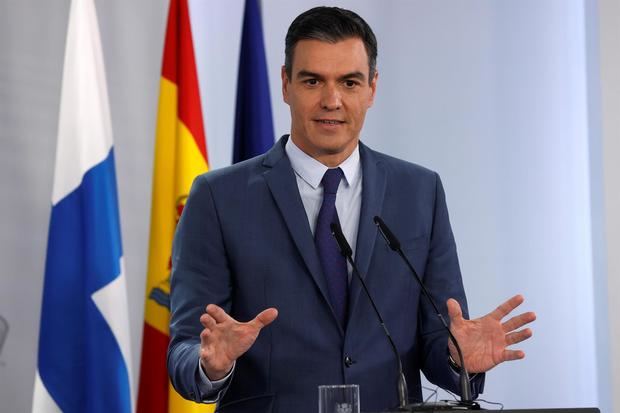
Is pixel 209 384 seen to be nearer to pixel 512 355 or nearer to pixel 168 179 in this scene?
pixel 512 355

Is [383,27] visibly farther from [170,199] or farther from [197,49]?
[170,199]

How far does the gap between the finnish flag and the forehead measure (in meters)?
1.56

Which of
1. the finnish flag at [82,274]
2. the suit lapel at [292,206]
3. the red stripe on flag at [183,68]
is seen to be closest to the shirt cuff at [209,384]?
the suit lapel at [292,206]

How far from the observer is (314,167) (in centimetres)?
262

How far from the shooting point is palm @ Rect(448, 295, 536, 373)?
7.16 feet

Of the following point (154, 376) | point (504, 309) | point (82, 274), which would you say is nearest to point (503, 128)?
point (154, 376)

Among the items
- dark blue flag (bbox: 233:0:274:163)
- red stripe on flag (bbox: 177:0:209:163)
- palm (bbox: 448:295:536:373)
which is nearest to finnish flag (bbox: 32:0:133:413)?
red stripe on flag (bbox: 177:0:209:163)

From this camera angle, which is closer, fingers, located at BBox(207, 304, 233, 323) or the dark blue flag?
fingers, located at BBox(207, 304, 233, 323)

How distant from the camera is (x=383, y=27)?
204 inches

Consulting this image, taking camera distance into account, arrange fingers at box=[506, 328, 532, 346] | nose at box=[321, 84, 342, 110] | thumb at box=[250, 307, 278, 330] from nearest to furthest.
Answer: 1. thumb at box=[250, 307, 278, 330]
2. fingers at box=[506, 328, 532, 346]
3. nose at box=[321, 84, 342, 110]

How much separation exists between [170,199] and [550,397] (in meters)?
2.45

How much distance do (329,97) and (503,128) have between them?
2.79m

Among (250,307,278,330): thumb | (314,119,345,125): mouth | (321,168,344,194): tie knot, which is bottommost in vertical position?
(250,307,278,330): thumb

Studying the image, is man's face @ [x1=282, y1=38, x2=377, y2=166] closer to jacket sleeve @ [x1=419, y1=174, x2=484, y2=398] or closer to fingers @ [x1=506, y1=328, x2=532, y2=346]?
jacket sleeve @ [x1=419, y1=174, x2=484, y2=398]
